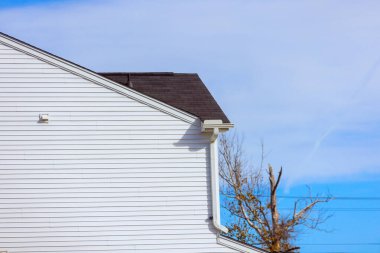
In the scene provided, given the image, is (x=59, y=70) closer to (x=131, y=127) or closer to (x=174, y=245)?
(x=131, y=127)

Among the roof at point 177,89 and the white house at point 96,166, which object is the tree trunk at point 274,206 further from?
the white house at point 96,166

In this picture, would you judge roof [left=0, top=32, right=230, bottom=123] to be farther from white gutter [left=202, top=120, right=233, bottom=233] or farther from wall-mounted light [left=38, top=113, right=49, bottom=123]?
wall-mounted light [left=38, top=113, right=49, bottom=123]

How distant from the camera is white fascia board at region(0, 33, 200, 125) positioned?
17.9 meters

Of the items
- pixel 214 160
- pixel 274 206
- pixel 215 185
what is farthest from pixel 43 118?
pixel 274 206

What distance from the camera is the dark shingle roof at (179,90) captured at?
19.0 meters

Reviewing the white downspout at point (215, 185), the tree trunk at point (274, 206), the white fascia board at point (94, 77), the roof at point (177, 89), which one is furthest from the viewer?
the tree trunk at point (274, 206)

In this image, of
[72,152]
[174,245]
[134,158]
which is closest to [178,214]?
[174,245]

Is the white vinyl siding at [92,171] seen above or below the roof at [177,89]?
below

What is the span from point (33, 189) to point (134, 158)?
8.99 feet

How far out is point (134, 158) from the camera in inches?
700

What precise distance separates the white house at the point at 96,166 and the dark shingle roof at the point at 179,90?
90 cm

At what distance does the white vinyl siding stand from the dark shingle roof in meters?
1.15

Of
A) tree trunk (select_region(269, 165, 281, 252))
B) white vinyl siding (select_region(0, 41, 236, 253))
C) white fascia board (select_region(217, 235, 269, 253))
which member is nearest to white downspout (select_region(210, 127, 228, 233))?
white vinyl siding (select_region(0, 41, 236, 253))

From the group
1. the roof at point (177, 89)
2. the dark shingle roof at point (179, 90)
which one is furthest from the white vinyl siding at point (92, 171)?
the dark shingle roof at point (179, 90)
